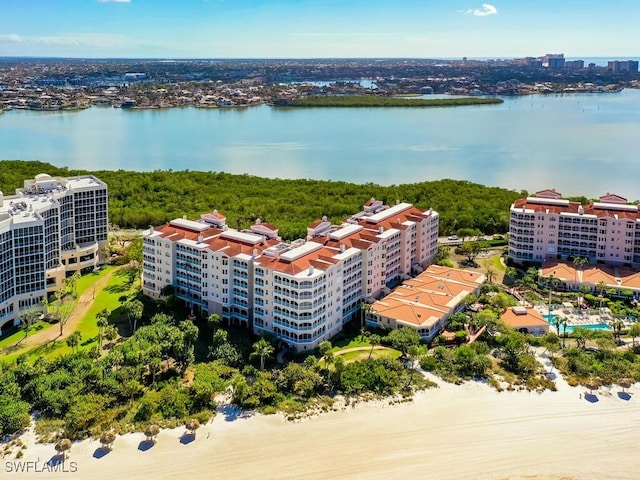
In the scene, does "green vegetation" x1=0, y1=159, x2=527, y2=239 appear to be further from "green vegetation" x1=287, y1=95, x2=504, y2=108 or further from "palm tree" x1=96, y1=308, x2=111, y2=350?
"green vegetation" x1=287, y1=95, x2=504, y2=108

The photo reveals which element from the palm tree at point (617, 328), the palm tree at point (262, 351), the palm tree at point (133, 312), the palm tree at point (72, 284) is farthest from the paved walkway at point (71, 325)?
the palm tree at point (617, 328)

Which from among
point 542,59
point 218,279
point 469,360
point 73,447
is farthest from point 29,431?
point 542,59

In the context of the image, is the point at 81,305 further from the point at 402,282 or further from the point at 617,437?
the point at 617,437

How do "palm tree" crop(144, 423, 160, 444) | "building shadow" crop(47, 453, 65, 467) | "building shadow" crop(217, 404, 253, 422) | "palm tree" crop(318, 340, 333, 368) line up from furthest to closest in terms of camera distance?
"palm tree" crop(318, 340, 333, 368) → "building shadow" crop(217, 404, 253, 422) → "palm tree" crop(144, 423, 160, 444) → "building shadow" crop(47, 453, 65, 467)

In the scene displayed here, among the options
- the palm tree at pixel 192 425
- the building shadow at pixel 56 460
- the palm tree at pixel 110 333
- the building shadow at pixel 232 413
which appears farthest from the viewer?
the palm tree at pixel 110 333

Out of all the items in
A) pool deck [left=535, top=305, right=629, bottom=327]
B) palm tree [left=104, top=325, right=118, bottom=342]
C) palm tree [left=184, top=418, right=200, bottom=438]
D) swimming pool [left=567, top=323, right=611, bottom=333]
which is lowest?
palm tree [left=184, top=418, right=200, bottom=438]

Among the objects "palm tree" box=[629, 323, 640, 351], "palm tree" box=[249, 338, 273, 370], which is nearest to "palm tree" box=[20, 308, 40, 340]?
"palm tree" box=[249, 338, 273, 370]

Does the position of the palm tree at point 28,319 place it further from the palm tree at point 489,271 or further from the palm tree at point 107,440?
the palm tree at point 489,271
